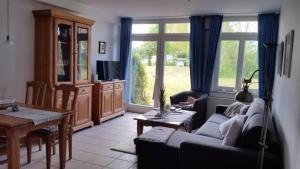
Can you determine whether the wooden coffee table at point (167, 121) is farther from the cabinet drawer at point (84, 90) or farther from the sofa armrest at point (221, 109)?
the cabinet drawer at point (84, 90)

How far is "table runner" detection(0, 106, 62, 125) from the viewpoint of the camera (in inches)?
101

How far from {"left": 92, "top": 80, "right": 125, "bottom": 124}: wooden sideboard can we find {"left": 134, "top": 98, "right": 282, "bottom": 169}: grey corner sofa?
7.55ft

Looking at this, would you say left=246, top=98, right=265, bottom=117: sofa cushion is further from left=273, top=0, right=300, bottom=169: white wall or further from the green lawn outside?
the green lawn outside

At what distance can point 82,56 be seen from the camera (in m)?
4.83

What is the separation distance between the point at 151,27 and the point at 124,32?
2.25ft

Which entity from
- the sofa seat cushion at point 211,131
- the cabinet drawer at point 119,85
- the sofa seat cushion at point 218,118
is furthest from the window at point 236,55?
the cabinet drawer at point 119,85

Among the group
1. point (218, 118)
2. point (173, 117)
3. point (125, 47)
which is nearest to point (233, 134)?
point (173, 117)

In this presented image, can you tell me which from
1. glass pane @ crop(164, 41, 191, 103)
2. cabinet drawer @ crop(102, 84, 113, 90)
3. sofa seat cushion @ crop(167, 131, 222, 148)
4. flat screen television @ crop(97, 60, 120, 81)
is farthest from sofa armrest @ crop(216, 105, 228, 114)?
flat screen television @ crop(97, 60, 120, 81)

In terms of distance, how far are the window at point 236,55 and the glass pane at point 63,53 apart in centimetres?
313

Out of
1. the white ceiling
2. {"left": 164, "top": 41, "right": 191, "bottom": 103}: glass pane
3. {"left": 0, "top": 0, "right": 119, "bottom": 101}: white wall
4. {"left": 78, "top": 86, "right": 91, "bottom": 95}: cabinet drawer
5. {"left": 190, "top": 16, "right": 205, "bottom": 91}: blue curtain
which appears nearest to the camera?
{"left": 0, "top": 0, "right": 119, "bottom": 101}: white wall

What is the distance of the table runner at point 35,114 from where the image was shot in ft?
8.41

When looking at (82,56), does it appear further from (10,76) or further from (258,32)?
(258,32)

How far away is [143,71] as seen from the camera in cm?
655

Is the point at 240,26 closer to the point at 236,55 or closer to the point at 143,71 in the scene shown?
the point at 236,55
